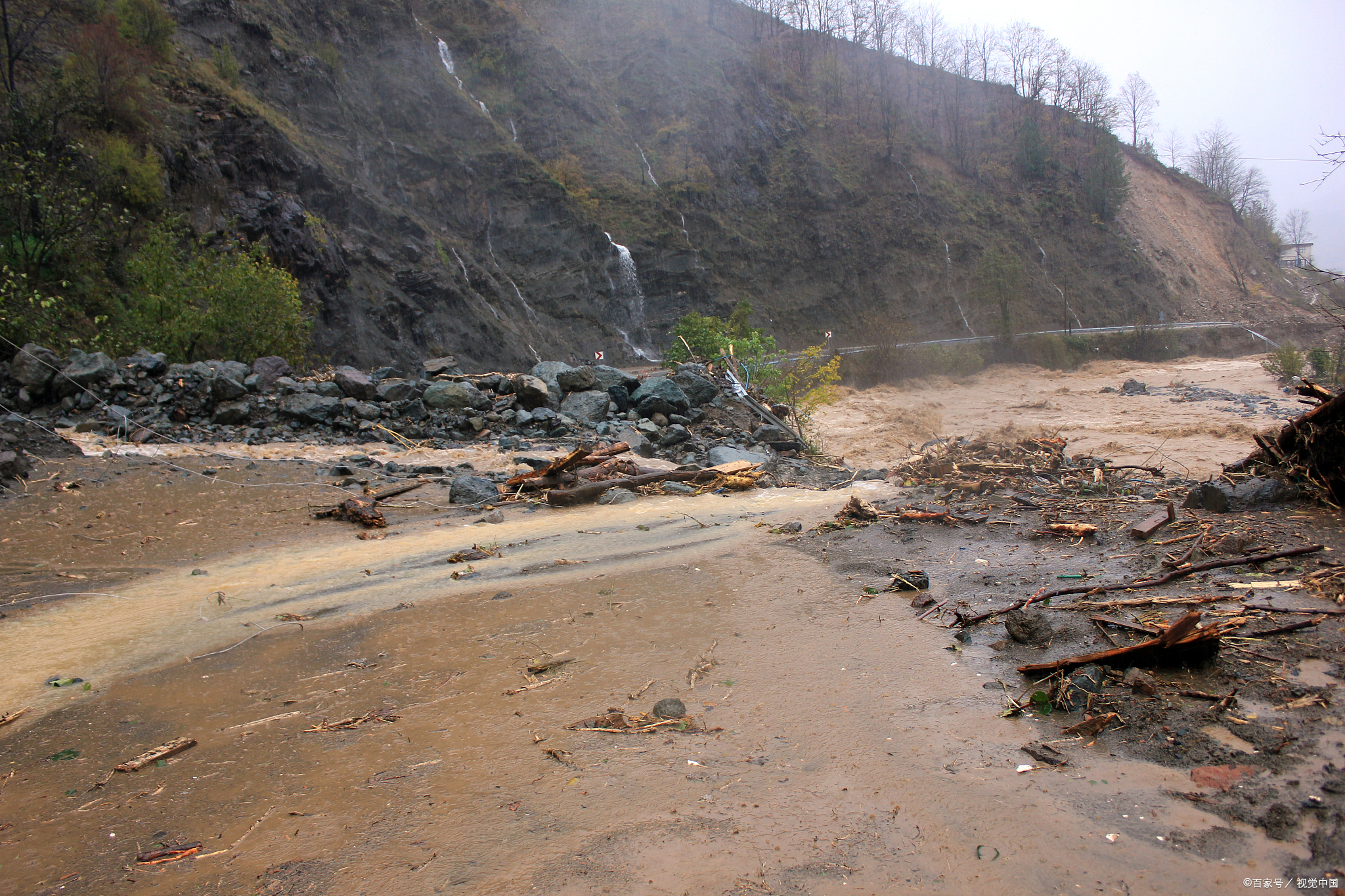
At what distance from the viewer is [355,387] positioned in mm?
13727

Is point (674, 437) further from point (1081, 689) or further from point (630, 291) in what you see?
point (630, 291)

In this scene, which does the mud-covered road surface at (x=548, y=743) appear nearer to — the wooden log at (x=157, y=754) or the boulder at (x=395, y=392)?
the wooden log at (x=157, y=754)

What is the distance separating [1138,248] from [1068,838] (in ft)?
202

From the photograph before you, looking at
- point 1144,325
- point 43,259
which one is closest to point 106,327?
point 43,259

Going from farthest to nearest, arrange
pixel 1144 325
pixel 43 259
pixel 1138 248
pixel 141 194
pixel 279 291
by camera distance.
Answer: pixel 1138 248
pixel 1144 325
pixel 141 194
pixel 43 259
pixel 279 291

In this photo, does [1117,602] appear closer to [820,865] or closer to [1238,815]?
[1238,815]

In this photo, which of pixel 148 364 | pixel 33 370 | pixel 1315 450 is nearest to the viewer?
pixel 1315 450

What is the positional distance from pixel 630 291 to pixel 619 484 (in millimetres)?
27197

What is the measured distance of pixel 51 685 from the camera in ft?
14.9

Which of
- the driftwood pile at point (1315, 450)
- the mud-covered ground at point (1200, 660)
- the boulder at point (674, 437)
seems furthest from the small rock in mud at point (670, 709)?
the boulder at point (674, 437)

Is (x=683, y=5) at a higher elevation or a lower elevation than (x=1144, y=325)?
higher

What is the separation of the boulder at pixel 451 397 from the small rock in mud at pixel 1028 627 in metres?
11.6

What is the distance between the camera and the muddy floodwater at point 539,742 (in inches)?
105

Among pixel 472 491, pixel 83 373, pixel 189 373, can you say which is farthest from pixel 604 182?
pixel 472 491
